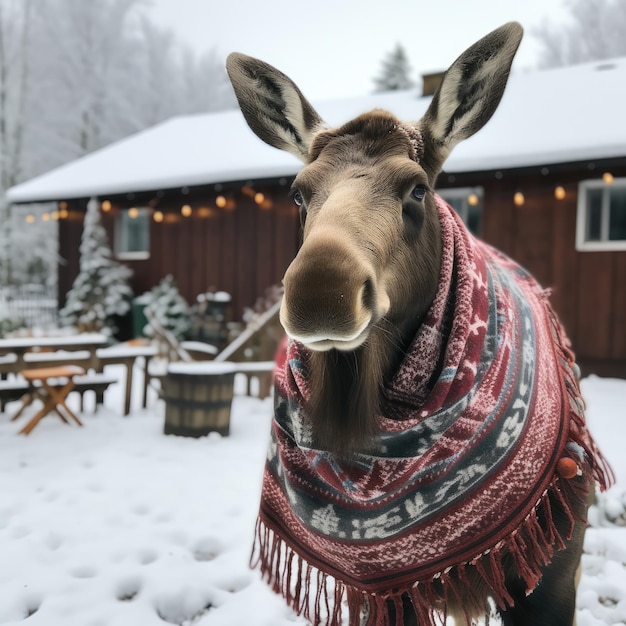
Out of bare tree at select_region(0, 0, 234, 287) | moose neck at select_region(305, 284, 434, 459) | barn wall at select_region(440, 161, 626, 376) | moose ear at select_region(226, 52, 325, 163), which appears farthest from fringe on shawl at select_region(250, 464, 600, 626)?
bare tree at select_region(0, 0, 234, 287)

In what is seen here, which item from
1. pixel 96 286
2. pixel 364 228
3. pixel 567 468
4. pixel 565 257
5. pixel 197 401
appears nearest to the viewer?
pixel 364 228

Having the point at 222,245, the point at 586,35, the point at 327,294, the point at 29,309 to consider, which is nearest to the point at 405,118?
the point at 222,245

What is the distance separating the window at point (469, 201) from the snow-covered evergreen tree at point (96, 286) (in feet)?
24.7

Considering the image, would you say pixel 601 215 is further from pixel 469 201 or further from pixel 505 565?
pixel 505 565

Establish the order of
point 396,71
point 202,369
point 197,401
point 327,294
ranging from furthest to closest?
1. point 396,71
2. point 202,369
3. point 197,401
4. point 327,294

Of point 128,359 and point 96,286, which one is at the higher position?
point 96,286

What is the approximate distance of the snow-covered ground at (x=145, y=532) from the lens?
2689 millimetres

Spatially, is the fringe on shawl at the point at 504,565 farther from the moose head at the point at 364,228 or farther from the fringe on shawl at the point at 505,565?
the moose head at the point at 364,228

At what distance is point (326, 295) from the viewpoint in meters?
1.12

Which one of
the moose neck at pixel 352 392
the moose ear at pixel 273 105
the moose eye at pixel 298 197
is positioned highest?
the moose ear at pixel 273 105

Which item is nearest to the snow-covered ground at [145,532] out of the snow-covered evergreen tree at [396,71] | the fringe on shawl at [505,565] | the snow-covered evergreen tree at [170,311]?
the fringe on shawl at [505,565]

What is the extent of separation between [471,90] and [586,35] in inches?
953

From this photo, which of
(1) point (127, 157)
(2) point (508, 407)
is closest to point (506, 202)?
(2) point (508, 407)

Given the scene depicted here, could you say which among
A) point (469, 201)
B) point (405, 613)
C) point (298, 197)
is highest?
point (469, 201)
